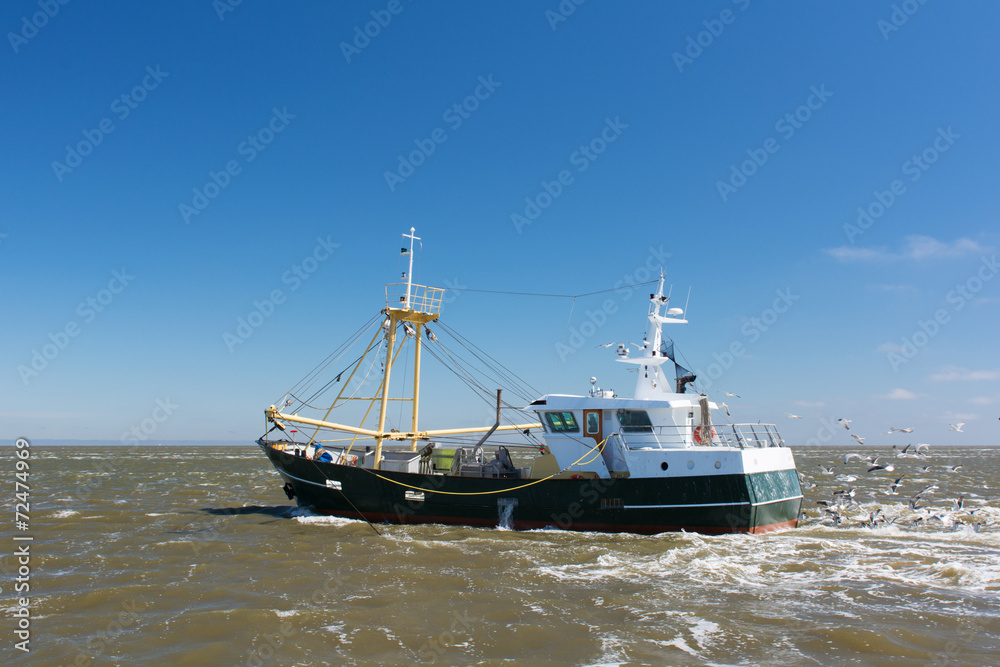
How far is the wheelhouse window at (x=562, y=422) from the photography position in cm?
1742

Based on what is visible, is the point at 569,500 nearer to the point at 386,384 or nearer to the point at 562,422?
the point at 562,422

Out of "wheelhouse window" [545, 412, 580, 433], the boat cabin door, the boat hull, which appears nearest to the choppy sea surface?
the boat hull

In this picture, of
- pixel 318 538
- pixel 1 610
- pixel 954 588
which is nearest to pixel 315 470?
pixel 318 538

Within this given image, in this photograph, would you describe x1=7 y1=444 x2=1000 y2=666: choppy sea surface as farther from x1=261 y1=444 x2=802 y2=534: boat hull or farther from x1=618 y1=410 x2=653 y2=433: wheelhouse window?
x1=618 y1=410 x2=653 y2=433: wheelhouse window

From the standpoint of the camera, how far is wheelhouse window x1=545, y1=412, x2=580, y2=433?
1742 centimetres

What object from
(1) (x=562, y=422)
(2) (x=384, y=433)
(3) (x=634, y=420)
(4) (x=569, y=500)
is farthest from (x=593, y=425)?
(2) (x=384, y=433)

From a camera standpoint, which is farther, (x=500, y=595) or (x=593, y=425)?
(x=593, y=425)

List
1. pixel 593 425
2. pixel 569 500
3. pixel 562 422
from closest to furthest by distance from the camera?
pixel 569 500 → pixel 593 425 → pixel 562 422

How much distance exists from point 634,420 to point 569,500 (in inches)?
115

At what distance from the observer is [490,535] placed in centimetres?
1625

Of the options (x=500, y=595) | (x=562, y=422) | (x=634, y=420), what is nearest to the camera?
(x=500, y=595)

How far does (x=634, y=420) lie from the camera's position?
16906mm

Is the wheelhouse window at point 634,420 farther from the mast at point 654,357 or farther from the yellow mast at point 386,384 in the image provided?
the yellow mast at point 386,384

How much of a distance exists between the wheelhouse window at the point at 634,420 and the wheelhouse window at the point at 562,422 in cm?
134
